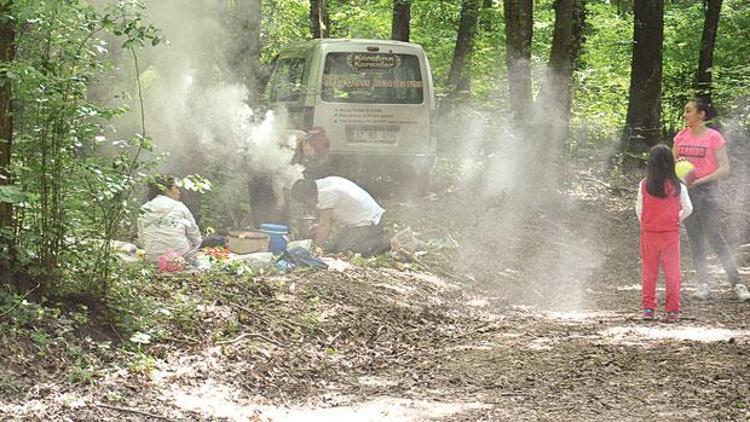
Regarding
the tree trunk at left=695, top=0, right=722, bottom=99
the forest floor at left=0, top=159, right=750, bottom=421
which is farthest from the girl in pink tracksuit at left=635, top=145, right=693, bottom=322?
the tree trunk at left=695, top=0, right=722, bottom=99

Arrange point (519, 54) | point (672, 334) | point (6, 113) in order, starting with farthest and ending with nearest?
point (519, 54)
point (672, 334)
point (6, 113)

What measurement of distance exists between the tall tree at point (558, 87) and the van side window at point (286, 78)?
5194 mm

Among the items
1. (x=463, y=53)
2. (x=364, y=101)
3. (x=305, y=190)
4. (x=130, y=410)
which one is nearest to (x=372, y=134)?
(x=364, y=101)

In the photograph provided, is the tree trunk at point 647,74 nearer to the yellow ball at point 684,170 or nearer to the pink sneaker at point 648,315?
the yellow ball at point 684,170

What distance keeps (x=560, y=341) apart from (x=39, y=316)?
3772 millimetres

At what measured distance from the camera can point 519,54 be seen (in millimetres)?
17672

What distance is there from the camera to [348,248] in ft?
35.1

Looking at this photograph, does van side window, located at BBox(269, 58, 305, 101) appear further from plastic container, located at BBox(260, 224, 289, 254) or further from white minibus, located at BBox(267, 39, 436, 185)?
plastic container, located at BBox(260, 224, 289, 254)

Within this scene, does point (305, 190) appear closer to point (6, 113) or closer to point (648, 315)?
Answer: point (648, 315)

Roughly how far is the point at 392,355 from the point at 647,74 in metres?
12.4

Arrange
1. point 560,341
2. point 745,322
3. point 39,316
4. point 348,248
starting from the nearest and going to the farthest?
point 39,316, point 560,341, point 745,322, point 348,248

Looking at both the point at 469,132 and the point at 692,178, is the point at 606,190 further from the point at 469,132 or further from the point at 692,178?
the point at 692,178

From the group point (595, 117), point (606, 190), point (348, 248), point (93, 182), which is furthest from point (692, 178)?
point (595, 117)

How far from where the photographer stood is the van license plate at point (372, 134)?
526 inches
